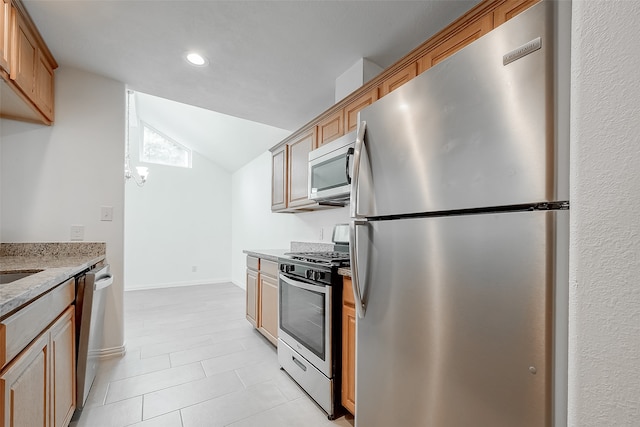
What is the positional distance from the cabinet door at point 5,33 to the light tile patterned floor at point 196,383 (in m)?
2.03

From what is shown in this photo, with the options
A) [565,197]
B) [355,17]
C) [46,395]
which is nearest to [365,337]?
[565,197]

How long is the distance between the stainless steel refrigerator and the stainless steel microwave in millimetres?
828

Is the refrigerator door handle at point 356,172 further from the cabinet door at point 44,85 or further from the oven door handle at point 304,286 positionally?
the cabinet door at point 44,85

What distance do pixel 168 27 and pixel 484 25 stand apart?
1.88 meters

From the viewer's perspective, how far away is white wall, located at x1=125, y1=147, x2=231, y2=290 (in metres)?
5.15

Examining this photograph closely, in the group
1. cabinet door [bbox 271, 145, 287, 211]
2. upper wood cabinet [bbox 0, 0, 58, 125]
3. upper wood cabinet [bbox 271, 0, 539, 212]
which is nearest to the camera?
upper wood cabinet [bbox 271, 0, 539, 212]

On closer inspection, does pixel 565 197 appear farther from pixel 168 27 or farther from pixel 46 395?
pixel 168 27

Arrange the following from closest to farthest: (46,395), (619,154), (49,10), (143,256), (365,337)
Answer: (619,154) < (46,395) < (365,337) < (49,10) < (143,256)

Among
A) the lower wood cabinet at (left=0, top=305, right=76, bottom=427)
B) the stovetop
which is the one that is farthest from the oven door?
the lower wood cabinet at (left=0, top=305, right=76, bottom=427)

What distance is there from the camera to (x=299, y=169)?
286 centimetres

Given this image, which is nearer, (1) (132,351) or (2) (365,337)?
(2) (365,337)

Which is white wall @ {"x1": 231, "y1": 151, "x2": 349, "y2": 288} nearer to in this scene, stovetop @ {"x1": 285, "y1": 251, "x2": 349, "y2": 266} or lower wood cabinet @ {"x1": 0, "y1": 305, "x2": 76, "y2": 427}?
stovetop @ {"x1": 285, "y1": 251, "x2": 349, "y2": 266}

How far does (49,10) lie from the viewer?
1730mm

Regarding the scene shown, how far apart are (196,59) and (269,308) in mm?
2202
